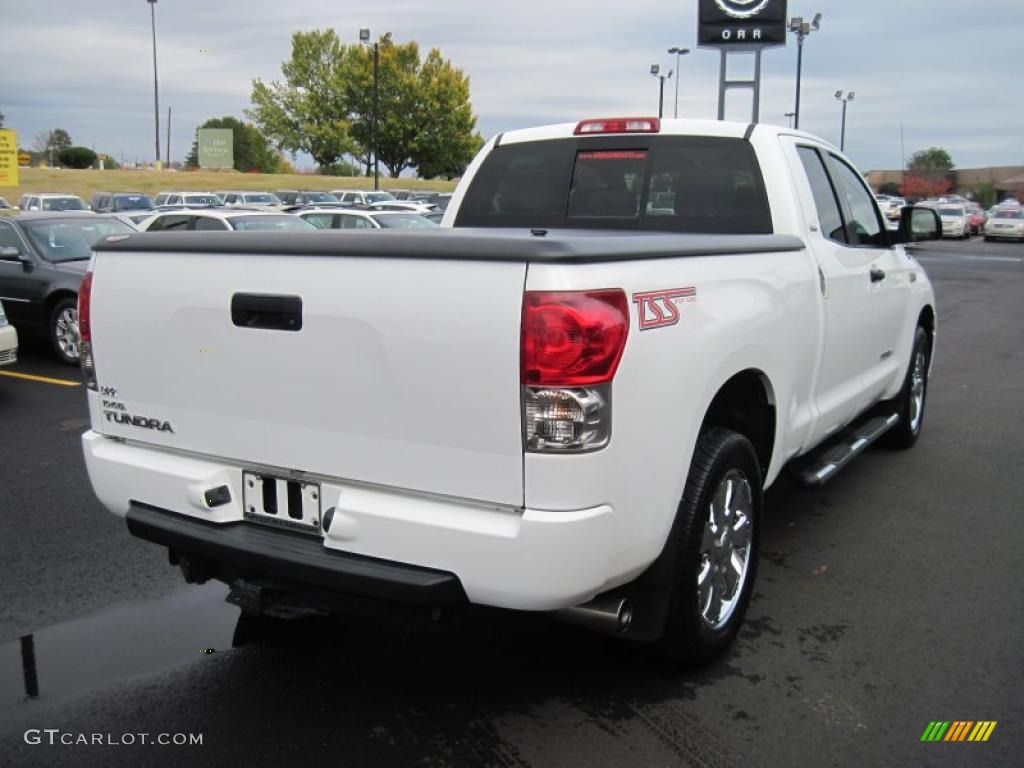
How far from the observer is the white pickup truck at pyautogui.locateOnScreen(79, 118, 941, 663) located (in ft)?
8.75

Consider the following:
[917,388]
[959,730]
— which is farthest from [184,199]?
[959,730]

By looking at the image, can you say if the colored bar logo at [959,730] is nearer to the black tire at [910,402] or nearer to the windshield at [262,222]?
the black tire at [910,402]

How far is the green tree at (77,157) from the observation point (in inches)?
3383

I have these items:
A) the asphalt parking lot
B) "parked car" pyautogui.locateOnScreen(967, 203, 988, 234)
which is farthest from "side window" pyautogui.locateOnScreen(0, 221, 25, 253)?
"parked car" pyautogui.locateOnScreen(967, 203, 988, 234)

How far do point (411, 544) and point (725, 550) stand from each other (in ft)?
4.56

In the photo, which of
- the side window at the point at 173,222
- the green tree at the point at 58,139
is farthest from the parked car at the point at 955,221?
the green tree at the point at 58,139

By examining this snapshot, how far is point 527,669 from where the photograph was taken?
3615 mm

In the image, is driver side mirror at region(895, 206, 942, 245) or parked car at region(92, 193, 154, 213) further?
parked car at region(92, 193, 154, 213)

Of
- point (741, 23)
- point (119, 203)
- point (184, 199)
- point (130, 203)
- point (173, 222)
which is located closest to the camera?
point (173, 222)

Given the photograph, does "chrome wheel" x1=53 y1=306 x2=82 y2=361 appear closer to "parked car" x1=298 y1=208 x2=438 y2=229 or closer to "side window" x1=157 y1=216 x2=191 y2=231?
"side window" x1=157 y1=216 x2=191 y2=231

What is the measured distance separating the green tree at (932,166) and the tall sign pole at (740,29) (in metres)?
91.6

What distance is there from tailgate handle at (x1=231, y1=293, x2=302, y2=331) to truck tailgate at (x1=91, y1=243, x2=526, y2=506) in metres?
0.01

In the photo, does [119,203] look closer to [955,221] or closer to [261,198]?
[261,198]

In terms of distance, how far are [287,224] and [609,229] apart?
11.2 meters
